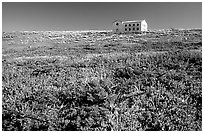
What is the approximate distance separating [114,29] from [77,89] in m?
72.8

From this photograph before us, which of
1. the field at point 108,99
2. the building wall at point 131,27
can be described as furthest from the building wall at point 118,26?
the field at point 108,99

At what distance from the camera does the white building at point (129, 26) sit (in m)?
72.9

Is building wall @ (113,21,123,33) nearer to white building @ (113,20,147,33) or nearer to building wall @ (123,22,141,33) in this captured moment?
white building @ (113,20,147,33)

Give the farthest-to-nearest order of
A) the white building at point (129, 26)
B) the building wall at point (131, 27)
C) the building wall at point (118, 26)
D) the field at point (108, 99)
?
1. the building wall at point (118, 26)
2. the building wall at point (131, 27)
3. the white building at point (129, 26)
4. the field at point (108, 99)

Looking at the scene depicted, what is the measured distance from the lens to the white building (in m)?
72.9

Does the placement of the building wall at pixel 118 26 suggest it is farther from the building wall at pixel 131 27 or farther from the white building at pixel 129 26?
the building wall at pixel 131 27

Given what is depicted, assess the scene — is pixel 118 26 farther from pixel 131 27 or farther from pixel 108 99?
pixel 108 99

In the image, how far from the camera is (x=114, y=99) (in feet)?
21.6

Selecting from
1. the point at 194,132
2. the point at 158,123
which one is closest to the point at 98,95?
the point at 158,123

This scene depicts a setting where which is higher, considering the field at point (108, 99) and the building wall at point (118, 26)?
the building wall at point (118, 26)

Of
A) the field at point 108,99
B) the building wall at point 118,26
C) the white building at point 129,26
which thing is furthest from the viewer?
the building wall at point 118,26

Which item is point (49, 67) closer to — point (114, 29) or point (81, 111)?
point (81, 111)

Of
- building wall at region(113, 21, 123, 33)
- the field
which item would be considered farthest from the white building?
the field

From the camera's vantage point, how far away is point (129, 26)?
76.7m
